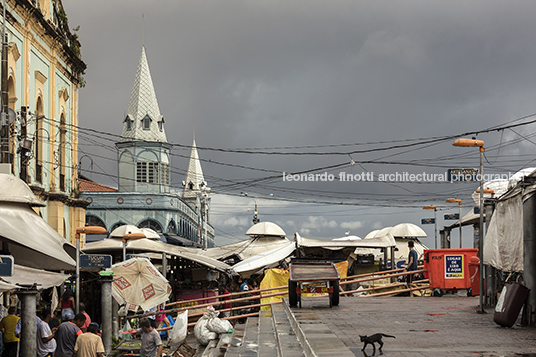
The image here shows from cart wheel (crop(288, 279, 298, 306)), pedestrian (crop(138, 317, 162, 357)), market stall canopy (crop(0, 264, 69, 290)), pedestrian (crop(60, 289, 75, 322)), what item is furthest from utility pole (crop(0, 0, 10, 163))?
cart wheel (crop(288, 279, 298, 306))

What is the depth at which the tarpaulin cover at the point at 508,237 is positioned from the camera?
1206 cm

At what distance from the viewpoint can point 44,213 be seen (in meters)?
27.1

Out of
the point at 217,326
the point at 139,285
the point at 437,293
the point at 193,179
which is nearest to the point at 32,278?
the point at 217,326

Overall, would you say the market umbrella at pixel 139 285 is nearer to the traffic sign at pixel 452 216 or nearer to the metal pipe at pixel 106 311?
the metal pipe at pixel 106 311

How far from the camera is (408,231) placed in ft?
113

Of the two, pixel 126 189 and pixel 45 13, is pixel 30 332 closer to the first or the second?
pixel 45 13

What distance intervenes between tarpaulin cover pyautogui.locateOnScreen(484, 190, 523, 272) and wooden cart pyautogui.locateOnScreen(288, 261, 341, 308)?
3756mm

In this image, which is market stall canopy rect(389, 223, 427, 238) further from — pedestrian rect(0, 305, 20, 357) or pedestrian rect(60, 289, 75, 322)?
pedestrian rect(0, 305, 20, 357)

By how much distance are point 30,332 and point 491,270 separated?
10920 millimetres

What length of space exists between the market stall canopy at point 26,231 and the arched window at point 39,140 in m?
15.3

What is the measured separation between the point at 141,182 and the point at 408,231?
37638 mm

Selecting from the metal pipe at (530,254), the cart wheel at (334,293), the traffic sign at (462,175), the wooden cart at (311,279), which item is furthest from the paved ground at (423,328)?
the traffic sign at (462,175)

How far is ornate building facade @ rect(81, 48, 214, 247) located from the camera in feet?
205

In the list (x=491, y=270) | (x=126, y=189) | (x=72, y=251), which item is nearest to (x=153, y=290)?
(x=72, y=251)
